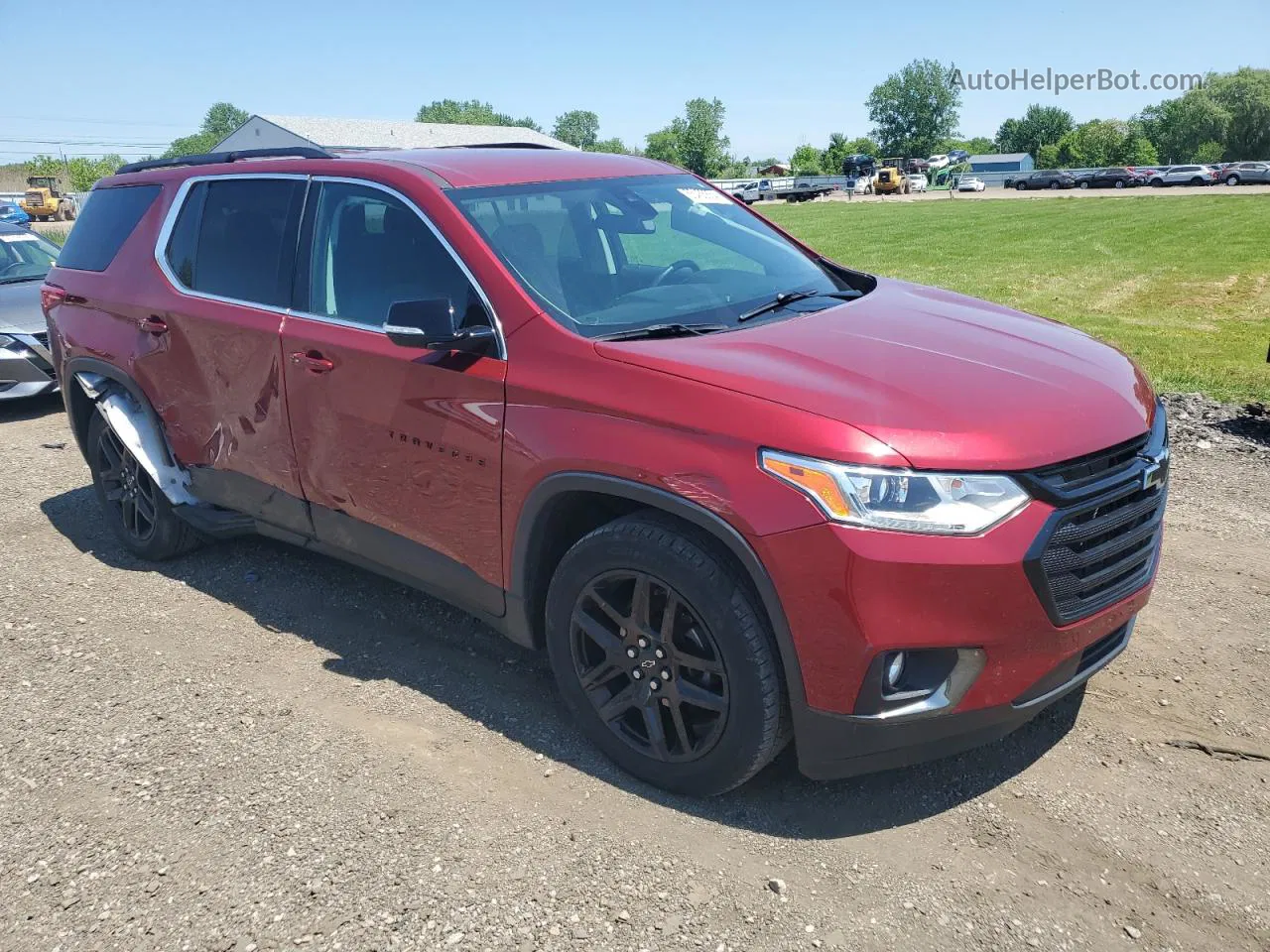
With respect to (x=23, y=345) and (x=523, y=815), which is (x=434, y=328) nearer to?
(x=523, y=815)

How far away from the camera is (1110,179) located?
6681 cm

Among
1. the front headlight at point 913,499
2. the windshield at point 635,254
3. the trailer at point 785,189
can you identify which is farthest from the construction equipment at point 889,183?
the front headlight at point 913,499

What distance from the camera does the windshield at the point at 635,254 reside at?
138 inches

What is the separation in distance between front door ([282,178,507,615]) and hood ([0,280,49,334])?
6048mm

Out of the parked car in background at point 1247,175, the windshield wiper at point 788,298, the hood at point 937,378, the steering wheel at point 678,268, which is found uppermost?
the parked car in background at point 1247,175

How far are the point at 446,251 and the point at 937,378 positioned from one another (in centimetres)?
176

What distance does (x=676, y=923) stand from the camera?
8.88 feet

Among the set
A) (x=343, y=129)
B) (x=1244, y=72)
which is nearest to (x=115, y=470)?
(x=343, y=129)

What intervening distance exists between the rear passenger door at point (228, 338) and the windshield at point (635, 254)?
108 cm

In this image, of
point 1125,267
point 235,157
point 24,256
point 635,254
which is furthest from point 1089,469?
point 1125,267

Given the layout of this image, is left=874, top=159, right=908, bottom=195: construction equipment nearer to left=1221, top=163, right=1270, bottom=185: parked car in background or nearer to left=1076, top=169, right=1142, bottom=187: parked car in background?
left=1076, top=169, right=1142, bottom=187: parked car in background

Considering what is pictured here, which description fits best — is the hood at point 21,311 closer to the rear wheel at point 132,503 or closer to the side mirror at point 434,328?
the rear wheel at point 132,503

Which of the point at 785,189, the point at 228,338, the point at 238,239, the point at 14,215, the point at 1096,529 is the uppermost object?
the point at 785,189

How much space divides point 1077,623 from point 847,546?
0.75 meters
